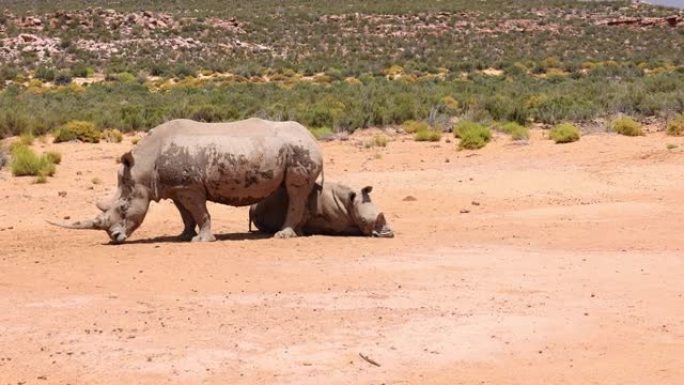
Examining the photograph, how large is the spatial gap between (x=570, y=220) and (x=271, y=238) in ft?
14.5

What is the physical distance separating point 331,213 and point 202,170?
6.35 ft

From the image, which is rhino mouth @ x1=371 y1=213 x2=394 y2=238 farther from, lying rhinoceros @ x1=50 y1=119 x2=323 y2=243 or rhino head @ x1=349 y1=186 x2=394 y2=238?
lying rhinoceros @ x1=50 y1=119 x2=323 y2=243

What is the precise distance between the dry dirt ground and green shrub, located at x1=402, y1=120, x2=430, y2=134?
9.92 m

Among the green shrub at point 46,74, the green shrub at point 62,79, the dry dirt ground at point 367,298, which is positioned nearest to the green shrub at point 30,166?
the dry dirt ground at point 367,298

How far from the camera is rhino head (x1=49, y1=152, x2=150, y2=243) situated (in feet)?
40.9

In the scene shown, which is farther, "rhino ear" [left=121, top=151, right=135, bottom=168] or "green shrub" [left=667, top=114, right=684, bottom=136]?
"green shrub" [left=667, top=114, right=684, bottom=136]

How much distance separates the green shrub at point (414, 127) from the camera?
27094mm

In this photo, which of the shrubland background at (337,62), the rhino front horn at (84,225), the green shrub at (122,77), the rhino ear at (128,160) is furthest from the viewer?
the green shrub at (122,77)

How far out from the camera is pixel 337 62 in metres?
61.9

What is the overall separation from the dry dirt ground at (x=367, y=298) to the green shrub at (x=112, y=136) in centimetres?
868

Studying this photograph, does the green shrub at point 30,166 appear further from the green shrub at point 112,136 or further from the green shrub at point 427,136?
the green shrub at point 427,136

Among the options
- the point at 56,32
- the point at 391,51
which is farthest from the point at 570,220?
the point at 56,32

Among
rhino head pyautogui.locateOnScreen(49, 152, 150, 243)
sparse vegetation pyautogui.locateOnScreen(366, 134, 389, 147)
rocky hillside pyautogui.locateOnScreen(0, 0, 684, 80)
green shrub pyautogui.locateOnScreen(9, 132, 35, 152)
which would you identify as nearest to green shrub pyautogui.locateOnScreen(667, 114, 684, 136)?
sparse vegetation pyautogui.locateOnScreen(366, 134, 389, 147)

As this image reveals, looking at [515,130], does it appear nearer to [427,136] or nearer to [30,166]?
[427,136]
